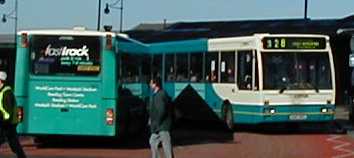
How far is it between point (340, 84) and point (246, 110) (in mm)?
24510

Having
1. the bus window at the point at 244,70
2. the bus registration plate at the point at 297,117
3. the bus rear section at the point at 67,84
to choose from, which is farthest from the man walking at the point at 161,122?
the bus registration plate at the point at 297,117

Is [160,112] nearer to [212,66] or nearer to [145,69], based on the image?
[145,69]

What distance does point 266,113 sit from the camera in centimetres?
2588

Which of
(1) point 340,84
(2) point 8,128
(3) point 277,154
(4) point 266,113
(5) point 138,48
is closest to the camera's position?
(2) point 8,128

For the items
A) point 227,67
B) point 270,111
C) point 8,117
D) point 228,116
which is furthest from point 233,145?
point 8,117

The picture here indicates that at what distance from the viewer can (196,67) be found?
29.5 meters

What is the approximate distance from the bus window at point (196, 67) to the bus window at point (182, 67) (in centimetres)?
38

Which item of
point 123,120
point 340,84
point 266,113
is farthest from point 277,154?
point 340,84

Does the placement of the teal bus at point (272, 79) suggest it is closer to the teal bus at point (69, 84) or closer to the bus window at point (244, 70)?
the bus window at point (244, 70)

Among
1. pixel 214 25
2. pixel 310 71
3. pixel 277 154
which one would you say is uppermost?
pixel 214 25

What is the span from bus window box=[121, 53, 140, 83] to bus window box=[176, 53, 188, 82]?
6.59m

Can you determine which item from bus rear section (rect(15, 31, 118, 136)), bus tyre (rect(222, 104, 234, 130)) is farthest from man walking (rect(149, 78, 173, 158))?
bus tyre (rect(222, 104, 234, 130))

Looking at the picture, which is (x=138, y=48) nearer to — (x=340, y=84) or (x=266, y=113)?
(x=266, y=113)

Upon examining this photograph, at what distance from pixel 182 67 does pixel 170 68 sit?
2.88 feet
